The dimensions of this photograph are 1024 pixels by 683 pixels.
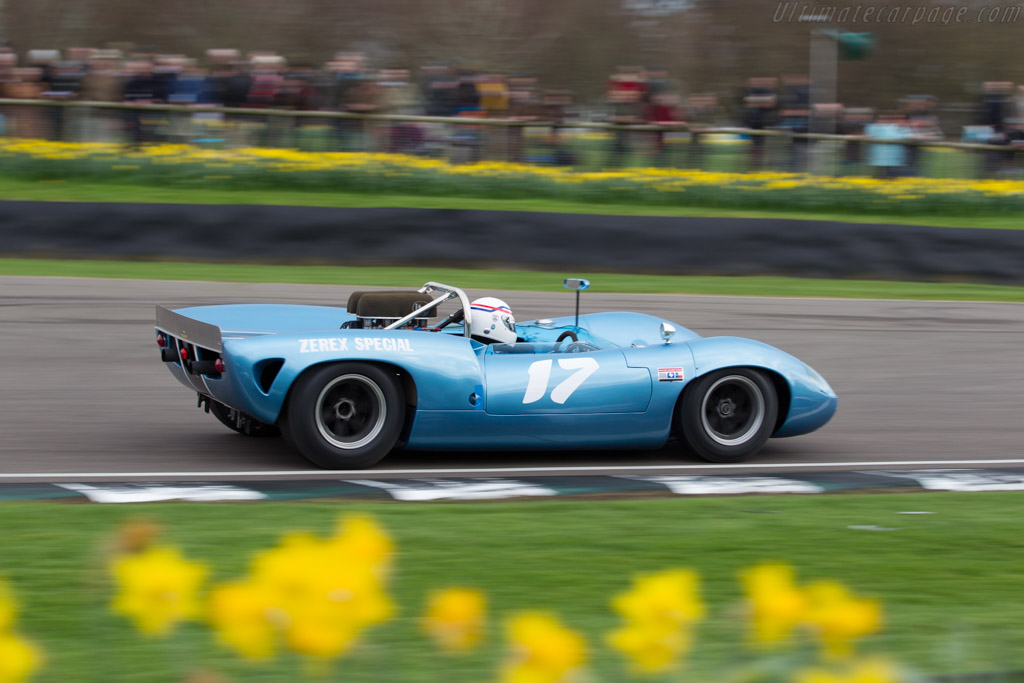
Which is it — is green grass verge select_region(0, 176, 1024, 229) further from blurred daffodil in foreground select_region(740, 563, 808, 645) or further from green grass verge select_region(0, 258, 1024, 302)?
blurred daffodil in foreground select_region(740, 563, 808, 645)

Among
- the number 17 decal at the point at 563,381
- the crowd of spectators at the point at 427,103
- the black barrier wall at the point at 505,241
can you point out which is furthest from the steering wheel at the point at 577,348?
the crowd of spectators at the point at 427,103

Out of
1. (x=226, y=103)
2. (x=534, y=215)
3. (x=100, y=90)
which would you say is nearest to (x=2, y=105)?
(x=100, y=90)

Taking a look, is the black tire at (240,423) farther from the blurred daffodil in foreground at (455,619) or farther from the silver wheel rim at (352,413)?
the blurred daffodil in foreground at (455,619)

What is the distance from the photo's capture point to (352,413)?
6.02m

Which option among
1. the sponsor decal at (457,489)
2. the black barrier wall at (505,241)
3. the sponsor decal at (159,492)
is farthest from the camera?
the black barrier wall at (505,241)

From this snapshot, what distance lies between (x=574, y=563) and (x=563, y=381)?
1936 mm

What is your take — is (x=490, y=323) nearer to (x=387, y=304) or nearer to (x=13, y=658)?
(x=387, y=304)

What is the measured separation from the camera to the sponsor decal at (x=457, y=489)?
5539mm

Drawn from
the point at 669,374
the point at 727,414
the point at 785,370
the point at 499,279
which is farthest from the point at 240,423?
the point at 499,279

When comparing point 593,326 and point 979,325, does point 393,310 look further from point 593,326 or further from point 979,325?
point 979,325

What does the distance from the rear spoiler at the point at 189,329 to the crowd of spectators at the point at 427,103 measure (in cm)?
960

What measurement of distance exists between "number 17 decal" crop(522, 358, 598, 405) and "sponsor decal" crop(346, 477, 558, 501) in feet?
1.55

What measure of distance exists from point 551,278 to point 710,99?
645 cm

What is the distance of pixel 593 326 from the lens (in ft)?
23.7
